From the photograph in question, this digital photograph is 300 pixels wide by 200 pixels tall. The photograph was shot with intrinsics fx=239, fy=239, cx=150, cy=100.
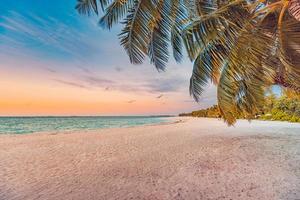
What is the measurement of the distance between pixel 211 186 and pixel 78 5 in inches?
174

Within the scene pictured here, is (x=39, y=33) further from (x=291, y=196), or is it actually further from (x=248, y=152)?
(x=291, y=196)

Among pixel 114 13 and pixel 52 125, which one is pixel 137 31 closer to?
pixel 114 13

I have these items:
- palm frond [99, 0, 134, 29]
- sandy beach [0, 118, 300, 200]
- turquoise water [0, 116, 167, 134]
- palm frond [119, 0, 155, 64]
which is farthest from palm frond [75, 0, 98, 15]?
turquoise water [0, 116, 167, 134]

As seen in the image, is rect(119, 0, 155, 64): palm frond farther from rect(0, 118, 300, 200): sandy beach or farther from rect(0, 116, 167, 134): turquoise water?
rect(0, 116, 167, 134): turquoise water

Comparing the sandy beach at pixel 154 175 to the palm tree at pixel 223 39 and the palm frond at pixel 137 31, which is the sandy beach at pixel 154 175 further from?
the palm frond at pixel 137 31

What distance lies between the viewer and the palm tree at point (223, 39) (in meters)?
3.34

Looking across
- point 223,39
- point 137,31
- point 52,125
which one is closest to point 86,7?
point 137,31

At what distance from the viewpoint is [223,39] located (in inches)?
160

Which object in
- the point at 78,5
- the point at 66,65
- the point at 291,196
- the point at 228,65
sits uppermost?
the point at 66,65

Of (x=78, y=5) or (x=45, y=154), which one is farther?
(x=45, y=154)

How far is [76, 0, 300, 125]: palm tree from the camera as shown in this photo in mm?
3340

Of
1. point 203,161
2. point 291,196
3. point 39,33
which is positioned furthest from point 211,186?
point 39,33

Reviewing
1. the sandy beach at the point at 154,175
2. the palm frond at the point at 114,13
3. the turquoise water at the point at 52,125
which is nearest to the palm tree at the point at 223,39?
the palm frond at the point at 114,13

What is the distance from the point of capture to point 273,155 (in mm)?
7172
